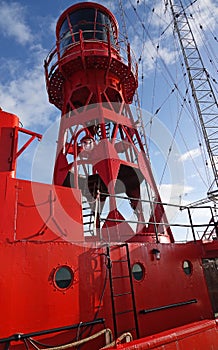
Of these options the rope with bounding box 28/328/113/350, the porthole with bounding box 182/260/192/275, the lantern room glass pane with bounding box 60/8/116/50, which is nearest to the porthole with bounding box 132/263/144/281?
the rope with bounding box 28/328/113/350

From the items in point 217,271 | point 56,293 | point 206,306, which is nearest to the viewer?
point 56,293

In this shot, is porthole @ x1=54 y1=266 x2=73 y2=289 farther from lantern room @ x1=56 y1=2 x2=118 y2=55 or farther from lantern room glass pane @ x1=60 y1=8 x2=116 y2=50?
lantern room glass pane @ x1=60 y1=8 x2=116 y2=50

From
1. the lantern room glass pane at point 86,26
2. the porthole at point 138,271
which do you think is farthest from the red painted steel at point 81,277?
the lantern room glass pane at point 86,26

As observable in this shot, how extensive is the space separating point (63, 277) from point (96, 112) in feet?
20.7

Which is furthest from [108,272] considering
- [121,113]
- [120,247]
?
[121,113]

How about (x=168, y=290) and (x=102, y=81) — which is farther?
(x=102, y=81)

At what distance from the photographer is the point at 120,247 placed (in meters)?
5.08

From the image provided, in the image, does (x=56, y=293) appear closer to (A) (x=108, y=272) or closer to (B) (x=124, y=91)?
(A) (x=108, y=272)

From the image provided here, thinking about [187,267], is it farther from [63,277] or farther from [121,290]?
[63,277]

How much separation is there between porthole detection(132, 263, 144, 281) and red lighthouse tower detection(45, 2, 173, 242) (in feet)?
8.61

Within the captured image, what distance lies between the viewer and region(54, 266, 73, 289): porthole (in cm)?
421

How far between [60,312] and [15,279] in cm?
91

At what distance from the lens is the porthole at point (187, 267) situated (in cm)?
609

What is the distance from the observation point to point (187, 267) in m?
6.17
